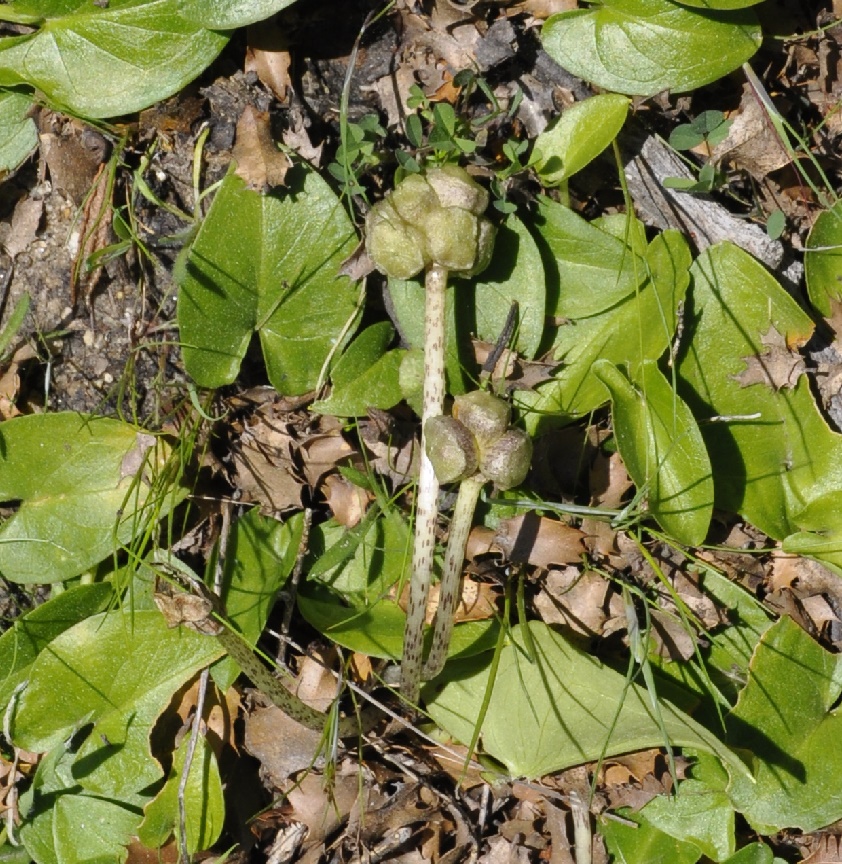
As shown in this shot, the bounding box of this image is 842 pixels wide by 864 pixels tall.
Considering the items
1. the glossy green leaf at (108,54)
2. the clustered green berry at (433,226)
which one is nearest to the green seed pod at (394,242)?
the clustered green berry at (433,226)

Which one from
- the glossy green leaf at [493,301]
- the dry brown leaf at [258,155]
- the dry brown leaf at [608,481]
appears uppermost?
the dry brown leaf at [258,155]

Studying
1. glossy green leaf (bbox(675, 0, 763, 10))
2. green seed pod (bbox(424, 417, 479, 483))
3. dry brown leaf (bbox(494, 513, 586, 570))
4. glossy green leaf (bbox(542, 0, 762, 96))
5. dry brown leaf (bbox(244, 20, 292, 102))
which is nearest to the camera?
green seed pod (bbox(424, 417, 479, 483))

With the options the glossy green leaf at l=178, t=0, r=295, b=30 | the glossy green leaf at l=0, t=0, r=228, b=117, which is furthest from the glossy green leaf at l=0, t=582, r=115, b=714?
the glossy green leaf at l=178, t=0, r=295, b=30

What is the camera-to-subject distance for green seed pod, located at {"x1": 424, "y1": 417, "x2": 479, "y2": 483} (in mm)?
2189

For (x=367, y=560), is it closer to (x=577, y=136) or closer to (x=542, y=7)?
(x=577, y=136)

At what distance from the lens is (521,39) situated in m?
2.59

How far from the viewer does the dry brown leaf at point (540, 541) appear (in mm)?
2623

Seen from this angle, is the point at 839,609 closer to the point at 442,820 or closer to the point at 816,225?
the point at 816,225

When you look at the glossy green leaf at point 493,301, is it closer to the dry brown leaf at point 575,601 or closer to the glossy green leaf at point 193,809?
the dry brown leaf at point 575,601

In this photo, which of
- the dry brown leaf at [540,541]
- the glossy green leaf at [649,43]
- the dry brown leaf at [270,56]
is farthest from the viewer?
the dry brown leaf at [540,541]

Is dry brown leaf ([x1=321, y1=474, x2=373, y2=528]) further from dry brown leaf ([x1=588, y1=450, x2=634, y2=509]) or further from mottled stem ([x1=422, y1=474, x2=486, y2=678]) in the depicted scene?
dry brown leaf ([x1=588, y1=450, x2=634, y2=509])

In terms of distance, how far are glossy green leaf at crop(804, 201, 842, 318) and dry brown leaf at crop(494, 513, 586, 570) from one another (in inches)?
38.0

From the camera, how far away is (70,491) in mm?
2656

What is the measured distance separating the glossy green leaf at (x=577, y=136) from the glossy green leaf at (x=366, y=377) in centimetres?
63
